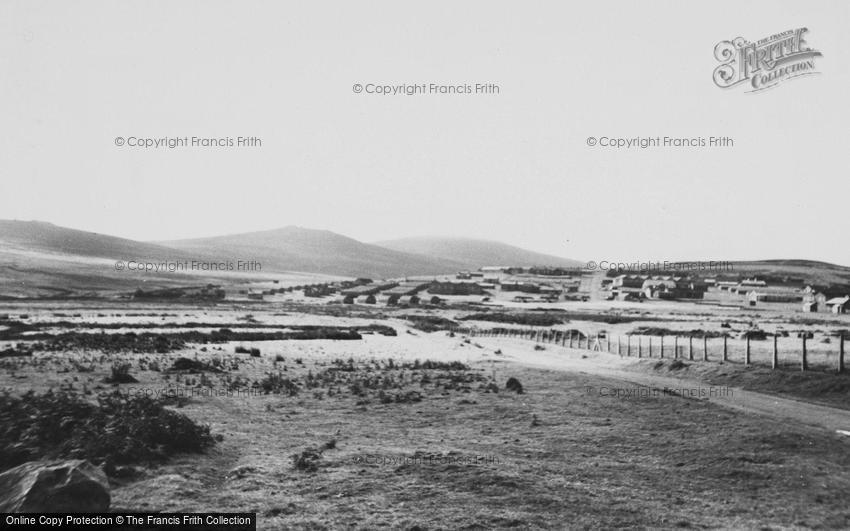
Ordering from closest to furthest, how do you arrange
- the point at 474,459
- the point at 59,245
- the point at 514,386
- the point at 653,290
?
the point at 474,459 < the point at 514,386 < the point at 653,290 < the point at 59,245

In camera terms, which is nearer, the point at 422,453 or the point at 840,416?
the point at 422,453

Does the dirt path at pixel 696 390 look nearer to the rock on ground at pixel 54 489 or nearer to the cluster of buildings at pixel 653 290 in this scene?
the rock on ground at pixel 54 489

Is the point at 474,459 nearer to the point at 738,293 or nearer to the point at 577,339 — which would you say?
the point at 577,339

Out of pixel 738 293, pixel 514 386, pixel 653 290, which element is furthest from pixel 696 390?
pixel 738 293

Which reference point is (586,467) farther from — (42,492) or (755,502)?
(42,492)

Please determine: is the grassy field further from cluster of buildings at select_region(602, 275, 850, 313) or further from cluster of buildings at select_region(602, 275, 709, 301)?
cluster of buildings at select_region(602, 275, 709, 301)


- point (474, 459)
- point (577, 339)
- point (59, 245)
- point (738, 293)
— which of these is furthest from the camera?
point (59, 245)

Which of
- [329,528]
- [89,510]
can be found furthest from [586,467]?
[89,510]

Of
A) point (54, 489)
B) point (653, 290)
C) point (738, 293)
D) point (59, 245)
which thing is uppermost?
point (59, 245)
